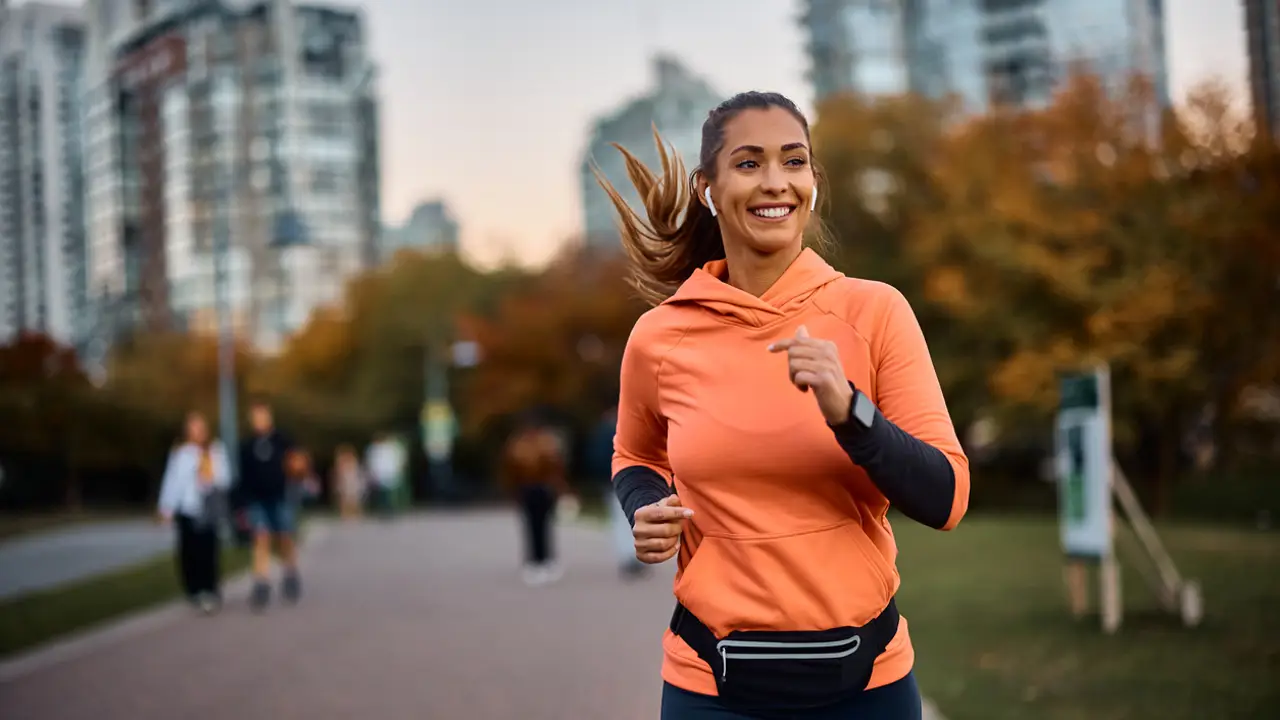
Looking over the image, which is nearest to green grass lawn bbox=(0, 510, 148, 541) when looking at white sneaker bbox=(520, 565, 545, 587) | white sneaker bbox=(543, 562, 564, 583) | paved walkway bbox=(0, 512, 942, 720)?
white sneaker bbox=(543, 562, 564, 583)

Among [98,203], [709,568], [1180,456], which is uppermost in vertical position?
[98,203]

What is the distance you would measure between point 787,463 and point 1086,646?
7753mm

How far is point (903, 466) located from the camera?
2.33 meters

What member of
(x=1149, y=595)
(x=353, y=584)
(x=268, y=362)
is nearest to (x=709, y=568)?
(x=1149, y=595)

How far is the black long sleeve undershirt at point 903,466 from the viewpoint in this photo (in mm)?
2295

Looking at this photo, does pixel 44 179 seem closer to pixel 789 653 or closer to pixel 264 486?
pixel 264 486

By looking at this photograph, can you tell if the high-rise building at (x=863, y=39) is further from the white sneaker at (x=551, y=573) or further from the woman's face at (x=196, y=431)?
the woman's face at (x=196, y=431)

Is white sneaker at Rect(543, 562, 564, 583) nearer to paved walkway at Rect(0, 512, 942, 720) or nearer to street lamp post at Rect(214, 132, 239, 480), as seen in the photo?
paved walkway at Rect(0, 512, 942, 720)

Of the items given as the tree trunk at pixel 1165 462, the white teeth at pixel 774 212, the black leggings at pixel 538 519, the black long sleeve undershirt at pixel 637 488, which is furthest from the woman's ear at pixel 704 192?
the tree trunk at pixel 1165 462

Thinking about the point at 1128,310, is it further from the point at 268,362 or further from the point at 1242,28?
the point at 268,362

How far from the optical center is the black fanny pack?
2.55 m

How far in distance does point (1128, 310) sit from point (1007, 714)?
22401 mm

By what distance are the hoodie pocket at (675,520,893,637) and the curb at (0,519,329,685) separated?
878cm

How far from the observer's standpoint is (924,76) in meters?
122
